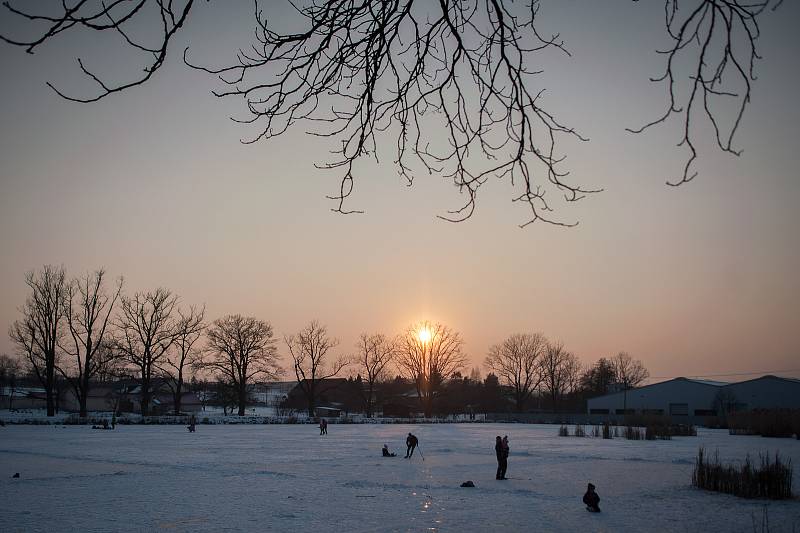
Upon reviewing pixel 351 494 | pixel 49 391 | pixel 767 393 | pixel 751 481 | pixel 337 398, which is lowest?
pixel 337 398

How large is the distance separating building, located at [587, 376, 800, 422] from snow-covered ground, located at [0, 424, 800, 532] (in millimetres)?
44324

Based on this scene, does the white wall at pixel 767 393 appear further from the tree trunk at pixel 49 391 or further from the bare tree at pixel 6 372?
the bare tree at pixel 6 372

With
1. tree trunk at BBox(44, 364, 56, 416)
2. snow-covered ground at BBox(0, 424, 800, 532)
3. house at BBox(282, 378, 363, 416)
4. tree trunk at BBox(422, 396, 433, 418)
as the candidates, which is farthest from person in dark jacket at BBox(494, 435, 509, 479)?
house at BBox(282, 378, 363, 416)

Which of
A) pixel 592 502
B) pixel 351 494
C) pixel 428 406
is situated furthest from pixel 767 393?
pixel 351 494

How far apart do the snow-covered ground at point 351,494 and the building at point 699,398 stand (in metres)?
44.3

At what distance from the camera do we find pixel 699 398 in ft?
224

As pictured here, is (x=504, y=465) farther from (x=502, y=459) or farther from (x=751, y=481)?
(x=751, y=481)

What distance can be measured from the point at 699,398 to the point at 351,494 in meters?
65.1

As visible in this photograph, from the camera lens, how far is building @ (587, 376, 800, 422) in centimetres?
6278

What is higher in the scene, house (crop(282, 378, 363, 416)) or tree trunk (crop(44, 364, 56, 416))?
tree trunk (crop(44, 364, 56, 416))

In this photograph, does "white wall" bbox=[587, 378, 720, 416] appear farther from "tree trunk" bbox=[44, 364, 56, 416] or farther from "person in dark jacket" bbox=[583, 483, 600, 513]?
"person in dark jacket" bbox=[583, 483, 600, 513]

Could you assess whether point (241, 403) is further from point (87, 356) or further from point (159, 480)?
point (159, 480)

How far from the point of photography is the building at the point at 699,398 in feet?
206

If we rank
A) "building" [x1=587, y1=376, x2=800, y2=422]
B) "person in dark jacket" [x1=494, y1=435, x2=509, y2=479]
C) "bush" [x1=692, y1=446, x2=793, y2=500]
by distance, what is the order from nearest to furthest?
"bush" [x1=692, y1=446, x2=793, y2=500] → "person in dark jacket" [x1=494, y1=435, x2=509, y2=479] → "building" [x1=587, y1=376, x2=800, y2=422]
